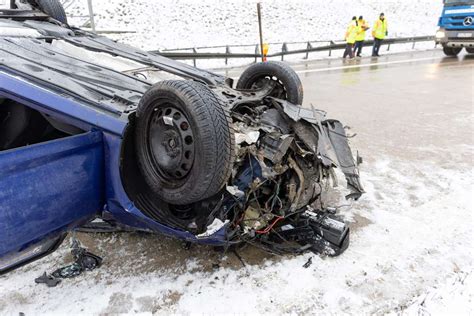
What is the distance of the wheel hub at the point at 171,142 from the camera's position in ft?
6.70

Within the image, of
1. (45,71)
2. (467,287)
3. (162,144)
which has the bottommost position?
(467,287)

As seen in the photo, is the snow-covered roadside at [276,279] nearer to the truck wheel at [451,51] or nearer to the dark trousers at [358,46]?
the dark trousers at [358,46]

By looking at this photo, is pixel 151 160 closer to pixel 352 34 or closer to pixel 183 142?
pixel 183 142

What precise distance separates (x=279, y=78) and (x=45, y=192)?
212 centimetres

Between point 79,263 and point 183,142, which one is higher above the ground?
point 183,142

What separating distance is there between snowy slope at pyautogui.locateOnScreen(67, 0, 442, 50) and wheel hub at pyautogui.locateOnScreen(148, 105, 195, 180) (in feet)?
46.3

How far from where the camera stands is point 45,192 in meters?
1.93

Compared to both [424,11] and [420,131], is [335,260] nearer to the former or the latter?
[420,131]

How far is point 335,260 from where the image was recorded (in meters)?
2.60

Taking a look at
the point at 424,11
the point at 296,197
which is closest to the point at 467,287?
the point at 296,197

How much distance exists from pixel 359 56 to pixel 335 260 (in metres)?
13.6

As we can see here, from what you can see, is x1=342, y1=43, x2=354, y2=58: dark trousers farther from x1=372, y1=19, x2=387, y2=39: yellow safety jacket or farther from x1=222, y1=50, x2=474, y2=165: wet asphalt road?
x1=222, y1=50, x2=474, y2=165: wet asphalt road

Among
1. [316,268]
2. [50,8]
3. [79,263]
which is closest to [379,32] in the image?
[50,8]

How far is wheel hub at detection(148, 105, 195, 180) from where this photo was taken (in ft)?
6.70
